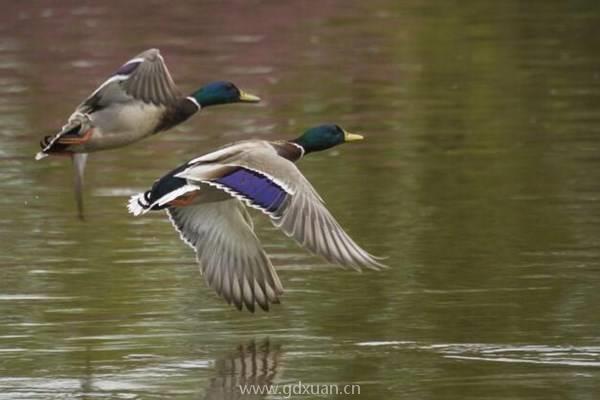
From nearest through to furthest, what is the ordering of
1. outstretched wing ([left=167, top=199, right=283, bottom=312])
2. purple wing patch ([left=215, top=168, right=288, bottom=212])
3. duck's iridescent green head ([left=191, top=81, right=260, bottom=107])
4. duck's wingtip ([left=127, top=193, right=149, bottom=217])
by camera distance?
purple wing patch ([left=215, top=168, right=288, bottom=212]) < duck's wingtip ([left=127, top=193, right=149, bottom=217]) < outstretched wing ([left=167, top=199, right=283, bottom=312]) < duck's iridescent green head ([left=191, top=81, right=260, bottom=107])

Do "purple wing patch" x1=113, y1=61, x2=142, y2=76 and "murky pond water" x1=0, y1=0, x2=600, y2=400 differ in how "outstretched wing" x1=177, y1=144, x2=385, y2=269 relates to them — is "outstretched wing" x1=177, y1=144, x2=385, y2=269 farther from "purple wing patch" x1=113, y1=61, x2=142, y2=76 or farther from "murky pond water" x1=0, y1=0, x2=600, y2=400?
"purple wing patch" x1=113, y1=61, x2=142, y2=76

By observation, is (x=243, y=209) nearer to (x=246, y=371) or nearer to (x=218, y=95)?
(x=218, y=95)

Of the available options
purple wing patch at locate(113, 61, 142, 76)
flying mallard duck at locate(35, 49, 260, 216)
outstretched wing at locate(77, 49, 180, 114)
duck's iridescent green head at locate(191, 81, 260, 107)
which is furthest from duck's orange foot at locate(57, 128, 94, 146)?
duck's iridescent green head at locate(191, 81, 260, 107)

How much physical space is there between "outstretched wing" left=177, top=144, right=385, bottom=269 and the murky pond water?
56cm

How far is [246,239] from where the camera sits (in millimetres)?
10578

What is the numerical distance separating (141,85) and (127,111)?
0.57 ft

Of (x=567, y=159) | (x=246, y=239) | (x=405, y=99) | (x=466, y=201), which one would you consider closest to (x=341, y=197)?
(x=466, y=201)

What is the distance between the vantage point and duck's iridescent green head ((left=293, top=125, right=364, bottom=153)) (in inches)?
440

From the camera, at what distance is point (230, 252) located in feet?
34.8

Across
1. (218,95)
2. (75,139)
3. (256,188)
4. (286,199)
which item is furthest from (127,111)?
(286,199)

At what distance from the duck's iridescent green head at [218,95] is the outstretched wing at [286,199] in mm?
1627

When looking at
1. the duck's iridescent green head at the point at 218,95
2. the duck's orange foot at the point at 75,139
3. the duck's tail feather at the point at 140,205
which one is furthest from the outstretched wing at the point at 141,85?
the duck's tail feather at the point at 140,205

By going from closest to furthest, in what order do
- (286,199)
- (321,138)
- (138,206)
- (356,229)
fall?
1. (286,199)
2. (138,206)
3. (321,138)
4. (356,229)

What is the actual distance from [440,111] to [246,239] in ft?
24.7
